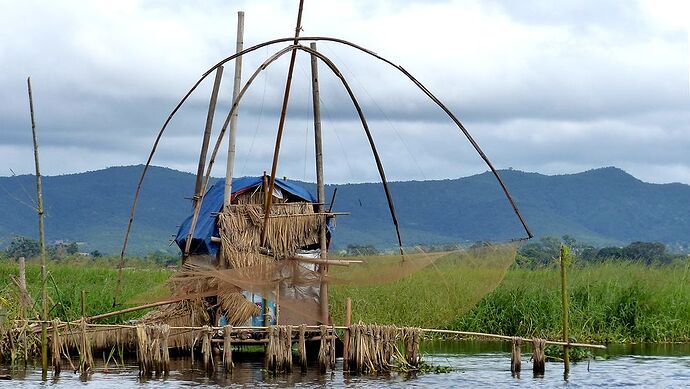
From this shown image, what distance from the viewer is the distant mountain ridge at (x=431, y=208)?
156 meters

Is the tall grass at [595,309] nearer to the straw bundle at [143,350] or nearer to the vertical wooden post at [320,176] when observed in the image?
the vertical wooden post at [320,176]

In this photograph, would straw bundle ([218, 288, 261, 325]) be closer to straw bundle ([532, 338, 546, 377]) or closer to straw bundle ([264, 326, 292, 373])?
straw bundle ([264, 326, 292, 373])

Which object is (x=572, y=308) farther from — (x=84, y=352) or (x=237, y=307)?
(x=84, y=352)

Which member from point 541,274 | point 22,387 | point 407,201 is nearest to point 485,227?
point 407,201

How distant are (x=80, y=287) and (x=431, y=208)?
146 metres

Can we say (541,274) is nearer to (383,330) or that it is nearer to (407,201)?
(383,330)

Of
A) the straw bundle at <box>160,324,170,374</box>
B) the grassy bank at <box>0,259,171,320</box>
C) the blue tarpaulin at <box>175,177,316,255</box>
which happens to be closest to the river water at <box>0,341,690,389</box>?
the straw bundle at <box>160,324,170,374</box>

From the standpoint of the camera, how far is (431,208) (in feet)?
566

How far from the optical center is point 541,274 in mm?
27594

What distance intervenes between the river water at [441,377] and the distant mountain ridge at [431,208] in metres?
115

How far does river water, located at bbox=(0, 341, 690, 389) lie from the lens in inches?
742

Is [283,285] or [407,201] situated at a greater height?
[407,201]

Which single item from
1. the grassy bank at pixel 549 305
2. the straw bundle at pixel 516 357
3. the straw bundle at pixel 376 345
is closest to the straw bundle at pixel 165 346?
the straw bundle at pixel 376 345

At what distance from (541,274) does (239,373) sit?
9530mm
